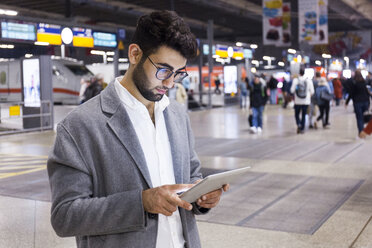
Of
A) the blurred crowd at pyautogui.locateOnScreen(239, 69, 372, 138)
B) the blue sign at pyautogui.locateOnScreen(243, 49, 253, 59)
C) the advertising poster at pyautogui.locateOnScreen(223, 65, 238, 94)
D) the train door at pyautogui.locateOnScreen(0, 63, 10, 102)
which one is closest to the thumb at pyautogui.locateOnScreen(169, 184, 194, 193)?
the blurred crowd at pyautogui.locateOnScreen(239, 69, 372, 138)

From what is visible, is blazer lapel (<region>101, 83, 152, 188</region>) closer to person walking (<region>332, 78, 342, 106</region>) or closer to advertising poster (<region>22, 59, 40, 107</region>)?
advertising poster (<region>22, 59, 40, 107</region>)

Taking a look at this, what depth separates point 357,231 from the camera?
5.29 m

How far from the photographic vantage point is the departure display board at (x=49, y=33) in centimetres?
1513

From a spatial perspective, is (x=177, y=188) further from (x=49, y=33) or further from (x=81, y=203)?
(x=49, y=33)

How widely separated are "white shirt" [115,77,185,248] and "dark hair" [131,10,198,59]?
8.2 inches

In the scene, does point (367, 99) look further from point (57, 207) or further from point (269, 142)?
point (57, 207)

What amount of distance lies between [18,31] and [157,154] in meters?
13.5

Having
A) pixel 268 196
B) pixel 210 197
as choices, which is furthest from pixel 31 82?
pixel 210 197

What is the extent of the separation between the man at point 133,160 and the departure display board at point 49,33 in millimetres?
13817

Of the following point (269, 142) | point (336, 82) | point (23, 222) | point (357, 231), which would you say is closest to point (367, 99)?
point (269, 142)

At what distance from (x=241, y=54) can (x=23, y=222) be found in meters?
23.7

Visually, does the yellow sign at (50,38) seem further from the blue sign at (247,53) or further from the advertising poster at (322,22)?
the blue sign at (247,53)

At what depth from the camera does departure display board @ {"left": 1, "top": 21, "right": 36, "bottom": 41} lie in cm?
1416

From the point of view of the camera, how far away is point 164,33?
6.30 ft
